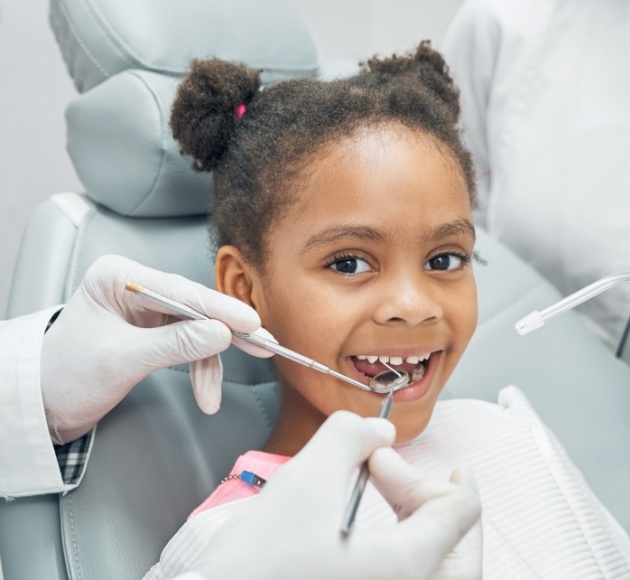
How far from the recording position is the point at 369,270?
981 millimetres

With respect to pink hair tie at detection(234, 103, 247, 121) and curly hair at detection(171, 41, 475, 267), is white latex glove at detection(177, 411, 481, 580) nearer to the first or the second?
curly hair at detection(171, 41, 475, 267)

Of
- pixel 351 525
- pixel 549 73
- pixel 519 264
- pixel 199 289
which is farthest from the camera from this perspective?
pixel 549 73

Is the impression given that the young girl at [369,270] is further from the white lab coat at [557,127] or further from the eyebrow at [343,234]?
the white lab coat at [557,127]

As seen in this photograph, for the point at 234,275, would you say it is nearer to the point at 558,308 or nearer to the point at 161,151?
the point at 161,151

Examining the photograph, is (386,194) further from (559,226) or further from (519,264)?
(559,226)

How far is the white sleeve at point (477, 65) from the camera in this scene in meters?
1.81

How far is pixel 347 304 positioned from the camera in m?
0.96

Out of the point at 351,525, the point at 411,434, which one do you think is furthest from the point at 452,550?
the point at 411,434

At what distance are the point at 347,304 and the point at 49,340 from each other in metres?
0.40

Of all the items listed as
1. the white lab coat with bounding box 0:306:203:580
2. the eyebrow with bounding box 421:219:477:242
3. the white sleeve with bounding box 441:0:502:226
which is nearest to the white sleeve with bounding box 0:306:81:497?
the white lab coat with bounding box 0:306:203:580

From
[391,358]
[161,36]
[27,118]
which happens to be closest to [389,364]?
[391,358]

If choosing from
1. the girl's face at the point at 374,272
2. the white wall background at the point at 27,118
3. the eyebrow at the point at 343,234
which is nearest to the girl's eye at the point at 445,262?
the girl's face at the point at 374,272

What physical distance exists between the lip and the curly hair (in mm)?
209

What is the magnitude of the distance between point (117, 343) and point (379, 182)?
393mm
